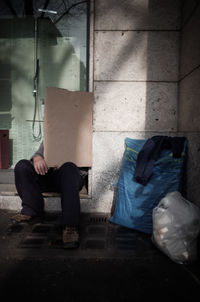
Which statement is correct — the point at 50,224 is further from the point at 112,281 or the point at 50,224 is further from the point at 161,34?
the point at 161,34

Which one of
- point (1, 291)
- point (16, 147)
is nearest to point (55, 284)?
point (1, 291)

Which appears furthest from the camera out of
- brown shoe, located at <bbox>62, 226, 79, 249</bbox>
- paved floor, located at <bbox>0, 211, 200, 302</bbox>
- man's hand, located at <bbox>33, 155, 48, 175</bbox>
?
man's hand, located at <bbox>33, 155, 48, 175</bbox>

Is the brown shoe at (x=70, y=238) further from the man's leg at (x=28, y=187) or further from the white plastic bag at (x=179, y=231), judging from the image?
the white plastic bag at (x=179, y=231)

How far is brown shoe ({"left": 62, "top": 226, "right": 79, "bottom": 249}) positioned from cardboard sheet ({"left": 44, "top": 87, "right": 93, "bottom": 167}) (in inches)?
30.6

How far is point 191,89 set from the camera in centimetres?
236

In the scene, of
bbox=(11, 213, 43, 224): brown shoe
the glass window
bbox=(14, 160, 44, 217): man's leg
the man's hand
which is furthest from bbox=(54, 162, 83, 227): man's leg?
the glass window

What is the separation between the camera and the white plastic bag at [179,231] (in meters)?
1.71

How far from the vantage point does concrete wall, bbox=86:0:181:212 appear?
269 cm

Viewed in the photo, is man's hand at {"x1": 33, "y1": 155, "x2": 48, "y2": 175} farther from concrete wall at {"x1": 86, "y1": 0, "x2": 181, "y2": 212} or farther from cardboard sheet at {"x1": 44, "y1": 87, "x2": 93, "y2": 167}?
concrete wall at {"x1": 86, "y1": 0, "x2": 181, "y2": 212}

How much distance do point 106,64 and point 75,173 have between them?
1.40m

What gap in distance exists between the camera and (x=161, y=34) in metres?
2.69

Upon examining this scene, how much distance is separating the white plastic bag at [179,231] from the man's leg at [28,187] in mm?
1286

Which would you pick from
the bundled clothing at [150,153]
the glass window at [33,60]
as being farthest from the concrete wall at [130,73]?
the glass window at [33,60]

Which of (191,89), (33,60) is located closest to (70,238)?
(191,89)
